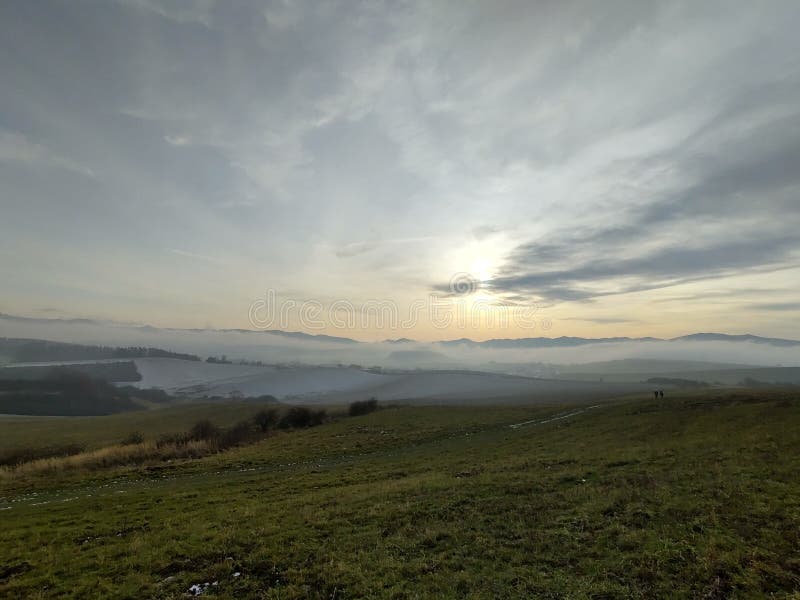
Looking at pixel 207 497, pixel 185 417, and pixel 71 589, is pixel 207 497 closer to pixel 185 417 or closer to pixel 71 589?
pixel 71 589

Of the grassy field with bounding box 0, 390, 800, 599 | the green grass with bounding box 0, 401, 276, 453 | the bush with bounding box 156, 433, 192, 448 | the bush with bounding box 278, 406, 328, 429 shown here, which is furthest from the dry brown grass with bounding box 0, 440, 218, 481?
the green grass with bounding box 0, 401, 276, 453

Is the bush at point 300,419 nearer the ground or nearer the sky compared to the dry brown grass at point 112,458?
nearer the ground

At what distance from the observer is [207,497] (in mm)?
24312

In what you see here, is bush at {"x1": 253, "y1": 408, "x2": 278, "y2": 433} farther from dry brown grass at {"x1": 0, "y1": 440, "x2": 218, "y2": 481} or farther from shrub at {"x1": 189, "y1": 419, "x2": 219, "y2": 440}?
dry brown grass at {"x1": 0, "y1": 440, "x2": 218, "y2": 481}

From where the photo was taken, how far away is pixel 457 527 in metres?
15.4

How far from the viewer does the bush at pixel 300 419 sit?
7312 cm

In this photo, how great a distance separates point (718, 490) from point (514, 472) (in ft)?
34.3

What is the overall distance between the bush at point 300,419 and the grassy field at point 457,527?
4206 centimetres

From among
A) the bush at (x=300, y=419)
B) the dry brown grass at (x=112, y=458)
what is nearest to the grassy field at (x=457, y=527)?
the dry brown grass at (x=112, y=458)

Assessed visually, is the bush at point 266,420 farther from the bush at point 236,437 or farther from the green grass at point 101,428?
the green grass at point 101,428

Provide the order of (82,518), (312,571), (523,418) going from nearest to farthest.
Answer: (312,571)
(82,518)
(523,418)

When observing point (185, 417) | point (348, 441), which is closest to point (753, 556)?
point (348, 441)

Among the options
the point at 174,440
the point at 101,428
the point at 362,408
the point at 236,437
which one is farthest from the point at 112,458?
the point at 101,428

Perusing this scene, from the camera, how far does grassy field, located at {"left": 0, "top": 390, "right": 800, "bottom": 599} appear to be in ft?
36.0
